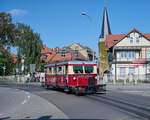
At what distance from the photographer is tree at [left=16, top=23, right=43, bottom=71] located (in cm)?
5669

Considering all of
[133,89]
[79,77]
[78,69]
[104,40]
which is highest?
[104,40]

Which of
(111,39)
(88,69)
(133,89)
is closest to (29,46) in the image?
(111,39)

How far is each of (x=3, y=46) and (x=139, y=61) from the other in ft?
78.4

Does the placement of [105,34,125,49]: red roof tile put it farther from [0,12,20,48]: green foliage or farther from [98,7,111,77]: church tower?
[0,12,20,48]: green foliage

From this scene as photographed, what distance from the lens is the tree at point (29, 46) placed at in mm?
56688

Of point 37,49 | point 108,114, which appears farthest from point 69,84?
point 37,49

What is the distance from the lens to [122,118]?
31.3ft

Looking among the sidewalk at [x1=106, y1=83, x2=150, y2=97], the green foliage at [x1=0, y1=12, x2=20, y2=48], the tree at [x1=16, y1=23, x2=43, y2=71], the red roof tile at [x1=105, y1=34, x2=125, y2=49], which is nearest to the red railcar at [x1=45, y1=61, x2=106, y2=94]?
the sidewalk at [x1=106, y1=83, x2=150, y2=97]

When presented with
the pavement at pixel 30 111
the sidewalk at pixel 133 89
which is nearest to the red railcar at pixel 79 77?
the sidewalk at pixel 133 89

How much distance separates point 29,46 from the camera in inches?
2240

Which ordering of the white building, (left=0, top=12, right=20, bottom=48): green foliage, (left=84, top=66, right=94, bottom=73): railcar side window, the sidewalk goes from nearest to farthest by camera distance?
(left=84, top=66, right=94, bottom=73): railcar side window, the sidewalk, (left=0, top=12, right=20, bottom=48): green foliage, the white building

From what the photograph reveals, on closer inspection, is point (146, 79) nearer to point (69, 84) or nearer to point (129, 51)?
point (129, 51)

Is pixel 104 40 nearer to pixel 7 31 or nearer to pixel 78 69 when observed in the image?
pixel 7 31

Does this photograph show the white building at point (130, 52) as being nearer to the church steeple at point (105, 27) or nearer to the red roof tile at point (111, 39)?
the red roof tile at point (111, 39)
